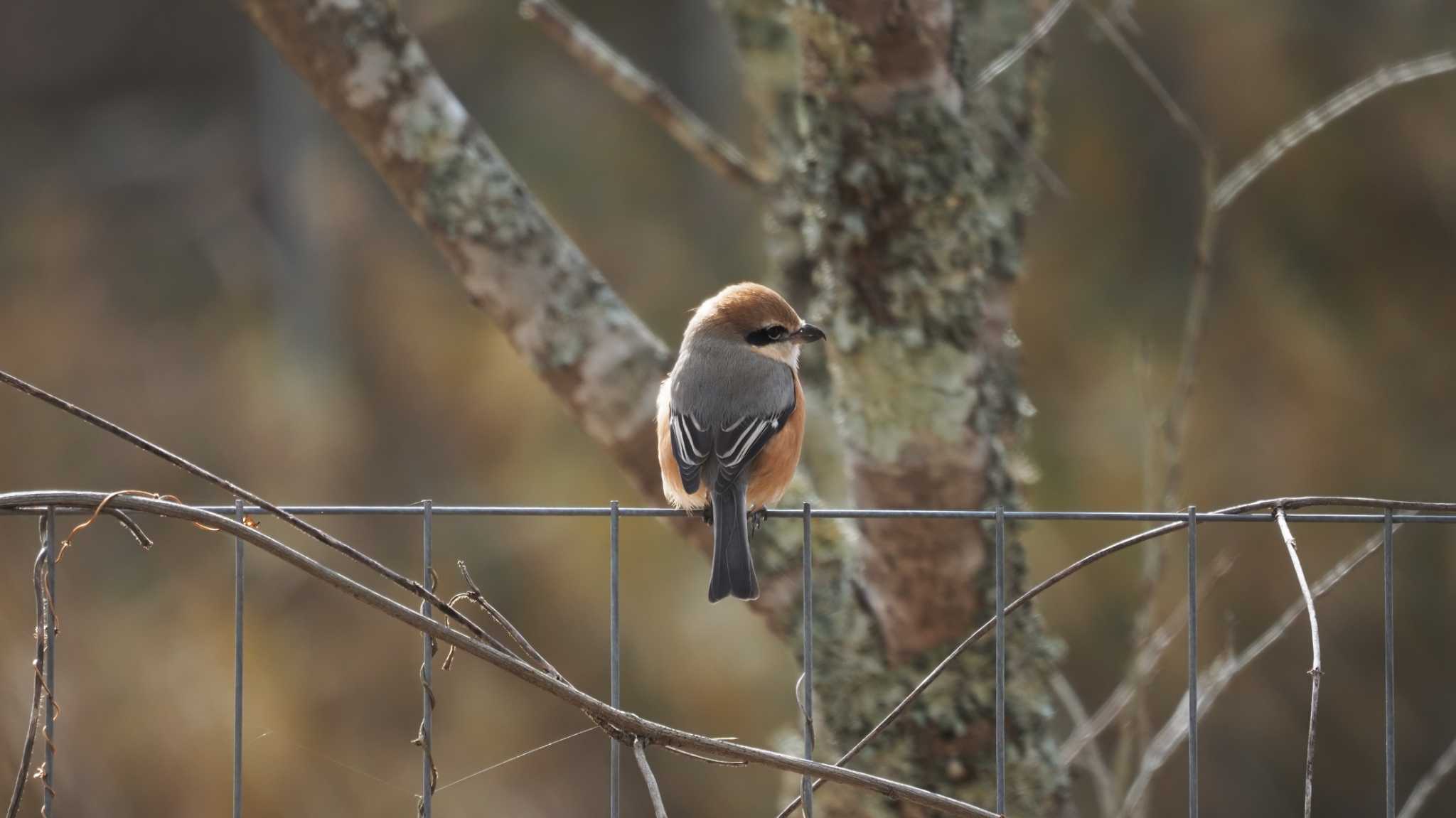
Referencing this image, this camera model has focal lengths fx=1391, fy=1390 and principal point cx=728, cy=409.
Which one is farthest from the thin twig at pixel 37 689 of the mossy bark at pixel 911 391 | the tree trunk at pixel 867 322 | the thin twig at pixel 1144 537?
the mossy bark at pixel 911 391

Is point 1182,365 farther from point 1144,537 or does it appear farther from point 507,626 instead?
point 507,626

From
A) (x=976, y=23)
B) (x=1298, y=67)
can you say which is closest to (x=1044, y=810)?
(x=976, y=23)

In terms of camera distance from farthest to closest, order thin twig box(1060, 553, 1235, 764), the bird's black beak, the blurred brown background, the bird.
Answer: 1. the blurred brown background
2. thin twig box(1060, 553, 1235, 764)
3. the bird's black beak
4. the bird

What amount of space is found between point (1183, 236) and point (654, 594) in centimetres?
368

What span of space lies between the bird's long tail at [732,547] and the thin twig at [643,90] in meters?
1.39

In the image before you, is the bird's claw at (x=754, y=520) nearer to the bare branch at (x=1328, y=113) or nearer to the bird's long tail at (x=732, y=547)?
the bird's long tail at (x=732, y=547)

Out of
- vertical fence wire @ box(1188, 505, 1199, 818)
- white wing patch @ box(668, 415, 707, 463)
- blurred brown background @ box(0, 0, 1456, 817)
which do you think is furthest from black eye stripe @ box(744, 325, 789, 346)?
blurred brown background @ box(0, 0, 1456, 817)

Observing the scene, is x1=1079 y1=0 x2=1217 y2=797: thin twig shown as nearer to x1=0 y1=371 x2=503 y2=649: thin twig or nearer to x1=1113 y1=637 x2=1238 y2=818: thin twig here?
x1=1113 y1=637 x2=1238 y2=818: thin twig

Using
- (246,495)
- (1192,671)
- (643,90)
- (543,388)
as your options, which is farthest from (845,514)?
(543,388)

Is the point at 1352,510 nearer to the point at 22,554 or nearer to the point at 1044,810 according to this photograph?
the point at 1044,810

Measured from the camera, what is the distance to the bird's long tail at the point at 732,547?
269 cm

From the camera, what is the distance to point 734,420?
9.83ft

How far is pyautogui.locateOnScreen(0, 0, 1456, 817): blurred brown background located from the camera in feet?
23.6

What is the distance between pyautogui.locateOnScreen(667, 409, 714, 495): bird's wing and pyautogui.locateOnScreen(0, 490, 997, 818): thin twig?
1.28 m
